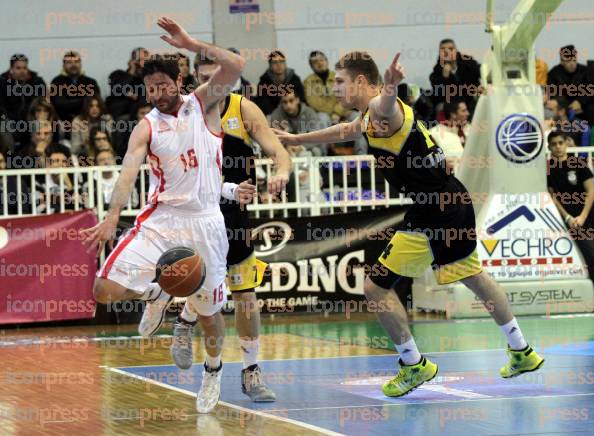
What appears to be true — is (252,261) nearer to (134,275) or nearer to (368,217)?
A: (134,275)

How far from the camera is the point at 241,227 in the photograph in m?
8.82

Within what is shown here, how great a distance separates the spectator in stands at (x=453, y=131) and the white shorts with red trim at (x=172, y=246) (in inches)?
316

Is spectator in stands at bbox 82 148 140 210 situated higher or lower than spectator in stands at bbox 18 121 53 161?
lower

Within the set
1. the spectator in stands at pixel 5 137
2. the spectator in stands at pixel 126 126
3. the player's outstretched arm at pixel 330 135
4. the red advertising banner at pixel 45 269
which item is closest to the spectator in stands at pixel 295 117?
the spectator in stands at pixel 126 126

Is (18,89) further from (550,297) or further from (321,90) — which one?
(550,297)

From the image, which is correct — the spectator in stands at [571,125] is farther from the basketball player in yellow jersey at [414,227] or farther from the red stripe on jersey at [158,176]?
the red stripe on jersey at [158,176]

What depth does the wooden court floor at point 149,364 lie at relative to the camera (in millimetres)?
7434

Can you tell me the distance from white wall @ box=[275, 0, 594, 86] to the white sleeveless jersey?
1196 centimetres

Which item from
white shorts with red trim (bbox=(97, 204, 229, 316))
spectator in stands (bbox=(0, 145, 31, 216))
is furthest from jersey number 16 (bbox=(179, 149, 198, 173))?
spectator in stands (bbox=(0, 145, 31, 216))

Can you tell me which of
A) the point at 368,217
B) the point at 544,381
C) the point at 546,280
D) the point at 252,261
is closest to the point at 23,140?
the point at 368,217

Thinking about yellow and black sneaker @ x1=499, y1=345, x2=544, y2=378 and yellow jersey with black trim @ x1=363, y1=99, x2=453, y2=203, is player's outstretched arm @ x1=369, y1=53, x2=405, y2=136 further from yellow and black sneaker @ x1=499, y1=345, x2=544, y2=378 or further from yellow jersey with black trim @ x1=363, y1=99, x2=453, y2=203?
yellow and black sneaker @ x1=499, y1=345, x2=544, y2=378

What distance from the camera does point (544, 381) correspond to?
8.92m

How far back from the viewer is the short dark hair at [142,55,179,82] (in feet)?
24.8

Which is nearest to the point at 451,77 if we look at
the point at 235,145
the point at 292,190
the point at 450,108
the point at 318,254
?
the point at 450,108
